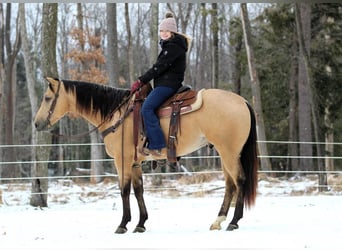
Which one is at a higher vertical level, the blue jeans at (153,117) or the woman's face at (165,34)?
the woman's face at (165,34)

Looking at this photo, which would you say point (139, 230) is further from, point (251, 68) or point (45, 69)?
point (251, 68)

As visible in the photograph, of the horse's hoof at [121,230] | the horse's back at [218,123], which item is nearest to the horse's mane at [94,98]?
the horse's back at [218,123]

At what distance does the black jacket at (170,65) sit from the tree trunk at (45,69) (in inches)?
127

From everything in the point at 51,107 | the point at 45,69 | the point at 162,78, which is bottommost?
the point at 51,107

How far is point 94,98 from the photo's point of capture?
557 cm

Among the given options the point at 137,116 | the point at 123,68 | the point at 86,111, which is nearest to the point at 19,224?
the point at 86,111

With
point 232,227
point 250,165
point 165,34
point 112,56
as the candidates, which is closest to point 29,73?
point 112,56

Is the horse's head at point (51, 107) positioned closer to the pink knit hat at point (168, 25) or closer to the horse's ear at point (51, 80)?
the horse's ear at point (51, 80)

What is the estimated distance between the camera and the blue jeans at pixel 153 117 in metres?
5.21

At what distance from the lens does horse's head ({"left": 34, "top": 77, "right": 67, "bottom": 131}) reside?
5.50 meters

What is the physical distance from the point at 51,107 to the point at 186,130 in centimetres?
150

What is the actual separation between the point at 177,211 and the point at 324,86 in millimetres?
6712

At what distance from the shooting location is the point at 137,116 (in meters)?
5.38

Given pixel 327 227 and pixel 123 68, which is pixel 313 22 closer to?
pixel 327 227
